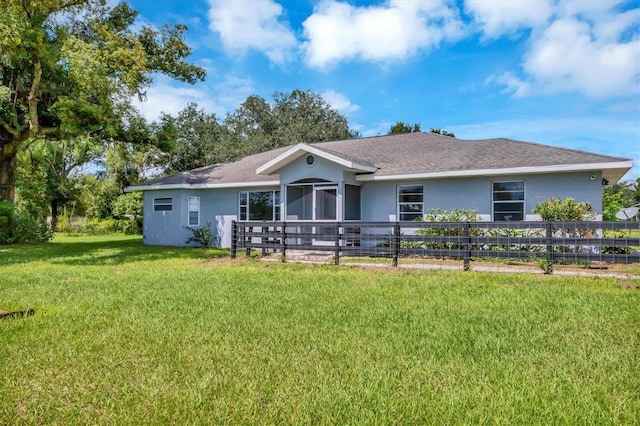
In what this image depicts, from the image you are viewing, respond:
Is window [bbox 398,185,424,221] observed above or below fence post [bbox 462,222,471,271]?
above

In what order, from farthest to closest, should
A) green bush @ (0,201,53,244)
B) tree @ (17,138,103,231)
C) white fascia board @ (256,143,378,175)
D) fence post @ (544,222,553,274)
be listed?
tree @ (17,138,103,231)
green bush @ (0,201,53,244)
white fascia board @ (256,143,378,175)
fence post @ (544,222,553,274)

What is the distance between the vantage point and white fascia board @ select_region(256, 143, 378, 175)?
528 inches

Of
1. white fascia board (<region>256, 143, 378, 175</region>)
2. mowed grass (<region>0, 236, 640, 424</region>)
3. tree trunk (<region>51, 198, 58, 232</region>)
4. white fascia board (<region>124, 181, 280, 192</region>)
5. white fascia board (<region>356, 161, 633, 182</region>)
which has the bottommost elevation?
mowed grass (<region>0, 236, 640, 424</region>)

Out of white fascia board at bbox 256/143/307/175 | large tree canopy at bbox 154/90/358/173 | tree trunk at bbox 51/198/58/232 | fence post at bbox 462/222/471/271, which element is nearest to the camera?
fence post at bbox 462/222/471/271

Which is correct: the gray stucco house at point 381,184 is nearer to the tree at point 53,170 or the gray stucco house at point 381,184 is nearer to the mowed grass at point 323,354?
Answer: the mowed grass at point 323,354

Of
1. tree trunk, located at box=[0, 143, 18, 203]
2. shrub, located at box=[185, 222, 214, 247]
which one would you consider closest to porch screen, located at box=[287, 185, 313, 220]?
shrub, located at box=[185, 222, 214, 247]

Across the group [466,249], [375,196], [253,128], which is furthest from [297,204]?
[253,128]

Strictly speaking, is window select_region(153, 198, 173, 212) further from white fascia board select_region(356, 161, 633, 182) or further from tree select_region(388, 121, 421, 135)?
tree select_region(388, 121, 421, 135)

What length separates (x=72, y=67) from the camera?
48.6ft

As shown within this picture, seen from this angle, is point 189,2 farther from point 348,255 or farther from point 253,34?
point 348,255

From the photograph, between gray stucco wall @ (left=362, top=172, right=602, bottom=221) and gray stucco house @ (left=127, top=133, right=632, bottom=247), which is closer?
gray stucco wall @ (left=362, top=172, right=602, bottom=221)

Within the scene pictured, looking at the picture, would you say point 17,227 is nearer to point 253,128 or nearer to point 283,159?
point 283,159

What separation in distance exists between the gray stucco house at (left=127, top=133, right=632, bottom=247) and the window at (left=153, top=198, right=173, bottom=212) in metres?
0.06

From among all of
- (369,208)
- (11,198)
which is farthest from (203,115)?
(369,208)
